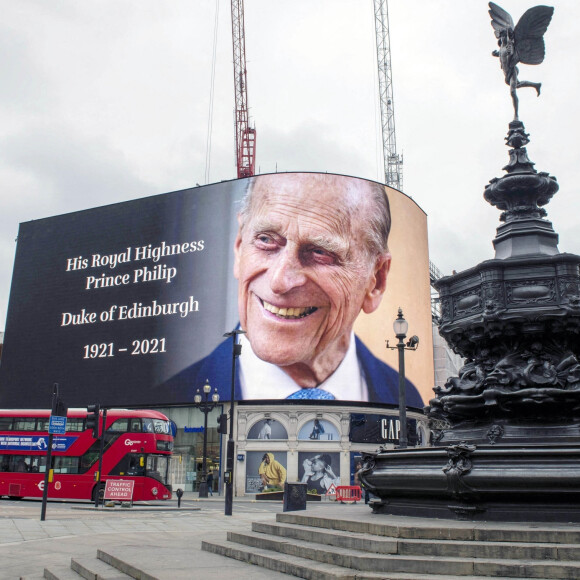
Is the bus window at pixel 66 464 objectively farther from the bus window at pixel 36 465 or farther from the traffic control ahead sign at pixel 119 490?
the traffic control ahead sign at pixel 119 490

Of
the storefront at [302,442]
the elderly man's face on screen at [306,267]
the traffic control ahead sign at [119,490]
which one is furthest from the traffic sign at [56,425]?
the storefront at [302,442]

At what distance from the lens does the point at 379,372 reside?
154ft

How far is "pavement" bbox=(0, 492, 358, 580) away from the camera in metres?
7.72

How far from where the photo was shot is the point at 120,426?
2906 cm

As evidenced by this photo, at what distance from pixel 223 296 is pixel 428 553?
4142 cm

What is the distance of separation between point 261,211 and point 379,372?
14235mm

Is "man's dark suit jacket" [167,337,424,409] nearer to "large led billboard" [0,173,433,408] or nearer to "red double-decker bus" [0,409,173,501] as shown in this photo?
"large led billboard" [0,173,433,408]

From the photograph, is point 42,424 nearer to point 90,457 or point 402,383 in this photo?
point 90,457

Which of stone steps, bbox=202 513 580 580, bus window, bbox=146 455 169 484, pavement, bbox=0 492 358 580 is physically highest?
bus window, bbox=146 455 169 484

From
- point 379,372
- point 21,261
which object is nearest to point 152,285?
point 21,261

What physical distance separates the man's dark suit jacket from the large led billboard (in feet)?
0.33

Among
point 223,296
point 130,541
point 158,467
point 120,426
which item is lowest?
point 130,541

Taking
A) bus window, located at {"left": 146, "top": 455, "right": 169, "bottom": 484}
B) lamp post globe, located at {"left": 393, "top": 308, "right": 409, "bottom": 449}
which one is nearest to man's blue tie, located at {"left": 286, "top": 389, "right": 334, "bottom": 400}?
bus window, located at {"left": 146, "top": 455, "right": 169, "bottom": 484}

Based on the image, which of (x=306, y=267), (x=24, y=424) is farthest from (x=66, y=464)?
(x=306, y=267)
